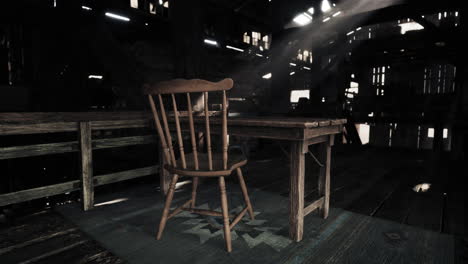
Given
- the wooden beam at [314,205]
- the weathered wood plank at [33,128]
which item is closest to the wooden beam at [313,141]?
the wooden beam at [314,205]

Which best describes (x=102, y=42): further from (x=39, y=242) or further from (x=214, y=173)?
(x=214, y=173)

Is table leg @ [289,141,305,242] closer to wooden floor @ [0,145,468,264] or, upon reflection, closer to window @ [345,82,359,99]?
wooden floor @ [0,145,468,264]

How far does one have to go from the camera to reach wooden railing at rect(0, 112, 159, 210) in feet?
6.98

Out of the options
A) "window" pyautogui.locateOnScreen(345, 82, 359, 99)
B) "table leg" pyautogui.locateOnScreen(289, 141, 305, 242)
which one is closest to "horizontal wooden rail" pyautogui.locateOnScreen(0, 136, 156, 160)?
"table leg" pyautogui.locateOnScreen(289, 141, 305, 242)

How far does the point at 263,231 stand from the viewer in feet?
6.73

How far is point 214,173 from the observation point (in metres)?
1.74

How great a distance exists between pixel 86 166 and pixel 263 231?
1.74 meters

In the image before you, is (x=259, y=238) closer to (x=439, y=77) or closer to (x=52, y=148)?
(x=52, y=148)

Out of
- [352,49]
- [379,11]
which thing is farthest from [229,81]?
[352,49]

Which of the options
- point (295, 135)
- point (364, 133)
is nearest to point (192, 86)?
point (295, 135)

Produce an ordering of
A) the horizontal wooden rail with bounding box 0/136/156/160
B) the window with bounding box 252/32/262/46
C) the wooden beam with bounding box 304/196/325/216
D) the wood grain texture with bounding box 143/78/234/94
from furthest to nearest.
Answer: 1. the window with bounding box 252/32/262/46
2. the horizontal wooden rail with bounding box 0/136/156/160
3. the wooden beam with bounding box 304/196/325/216
4. the wood grain texture with bounding box 143/78/234/94

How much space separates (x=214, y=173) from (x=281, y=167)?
2837mm

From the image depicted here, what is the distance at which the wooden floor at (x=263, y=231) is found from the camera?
1.70 meters

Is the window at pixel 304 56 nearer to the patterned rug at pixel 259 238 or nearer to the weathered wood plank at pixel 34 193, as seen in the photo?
the patterned rug at pixel 259 238
